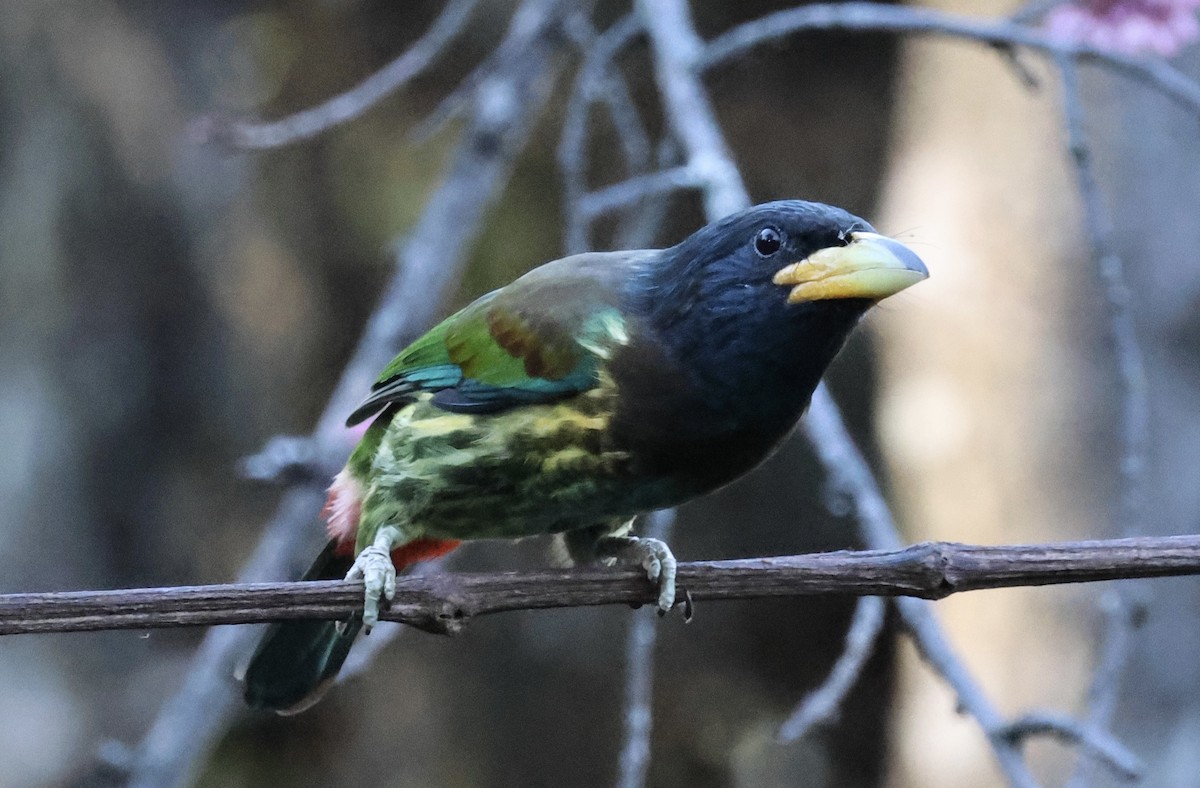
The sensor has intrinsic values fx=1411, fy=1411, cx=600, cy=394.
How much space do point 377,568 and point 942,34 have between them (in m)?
1.52

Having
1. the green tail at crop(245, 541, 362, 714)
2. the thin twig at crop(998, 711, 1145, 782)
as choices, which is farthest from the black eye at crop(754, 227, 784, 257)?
the green tail at crop(245, 541, 362, 714)

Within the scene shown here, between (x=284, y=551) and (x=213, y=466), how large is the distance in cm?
208

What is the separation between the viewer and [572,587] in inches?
74.0

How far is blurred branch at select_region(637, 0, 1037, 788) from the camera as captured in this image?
6.69 feet

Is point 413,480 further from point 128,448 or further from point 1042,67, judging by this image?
point 1042,67

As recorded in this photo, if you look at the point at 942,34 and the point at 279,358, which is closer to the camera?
the point at 942,34

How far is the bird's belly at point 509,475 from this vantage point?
2.12 metres

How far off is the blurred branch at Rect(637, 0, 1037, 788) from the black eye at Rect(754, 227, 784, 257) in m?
0.31

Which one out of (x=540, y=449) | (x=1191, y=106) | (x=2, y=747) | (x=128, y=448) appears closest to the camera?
(x=540, y=449)

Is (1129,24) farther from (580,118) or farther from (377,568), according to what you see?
(377,568)

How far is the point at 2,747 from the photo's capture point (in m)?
4.20

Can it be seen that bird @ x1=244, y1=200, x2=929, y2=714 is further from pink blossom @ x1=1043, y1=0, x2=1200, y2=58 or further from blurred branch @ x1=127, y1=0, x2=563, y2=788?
pink blossom @ x1=1043, y1=0, x2=1200, y2=58

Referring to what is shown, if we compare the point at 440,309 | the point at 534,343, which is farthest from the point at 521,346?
the point at 440,309

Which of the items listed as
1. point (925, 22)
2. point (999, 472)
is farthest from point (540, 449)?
point (999, 472)
